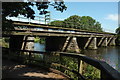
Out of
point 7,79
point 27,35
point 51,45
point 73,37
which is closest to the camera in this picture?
point 7,79

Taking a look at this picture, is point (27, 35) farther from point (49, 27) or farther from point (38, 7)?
point (38, 7)

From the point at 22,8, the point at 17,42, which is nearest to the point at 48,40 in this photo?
the point at 17,42

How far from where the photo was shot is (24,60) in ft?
32.8

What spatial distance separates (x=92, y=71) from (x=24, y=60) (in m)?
4.51

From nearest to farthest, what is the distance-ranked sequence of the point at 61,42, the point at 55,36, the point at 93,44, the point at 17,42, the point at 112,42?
the point at 17,42 < the point at 55,36 < the point at 61,42 < the point at 93,44 < the point at 112,42

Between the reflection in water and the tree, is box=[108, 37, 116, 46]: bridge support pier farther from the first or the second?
the tree

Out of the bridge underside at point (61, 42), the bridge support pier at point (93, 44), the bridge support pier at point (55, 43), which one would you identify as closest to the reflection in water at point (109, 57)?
the bridge underside at point (61, 42)

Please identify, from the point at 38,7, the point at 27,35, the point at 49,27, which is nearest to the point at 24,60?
the point at 38,7

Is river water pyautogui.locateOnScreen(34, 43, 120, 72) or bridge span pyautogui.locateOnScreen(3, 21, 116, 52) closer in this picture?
river water pyautogui.locateOnScreen(34, 43, 120, 72)

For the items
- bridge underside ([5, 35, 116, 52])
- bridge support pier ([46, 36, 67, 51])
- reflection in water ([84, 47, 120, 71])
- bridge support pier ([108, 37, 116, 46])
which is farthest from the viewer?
bridge support pier ([108, 37, 116, 46])

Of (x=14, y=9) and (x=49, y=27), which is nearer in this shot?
(x=14, y=9)

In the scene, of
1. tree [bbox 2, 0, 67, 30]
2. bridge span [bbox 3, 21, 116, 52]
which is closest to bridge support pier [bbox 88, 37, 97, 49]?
bridge span [bbox 3, 21, 116, 52]

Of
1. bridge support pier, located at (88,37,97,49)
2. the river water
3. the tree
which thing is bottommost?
the river water

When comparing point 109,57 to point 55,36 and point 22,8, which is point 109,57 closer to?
point 55,36
